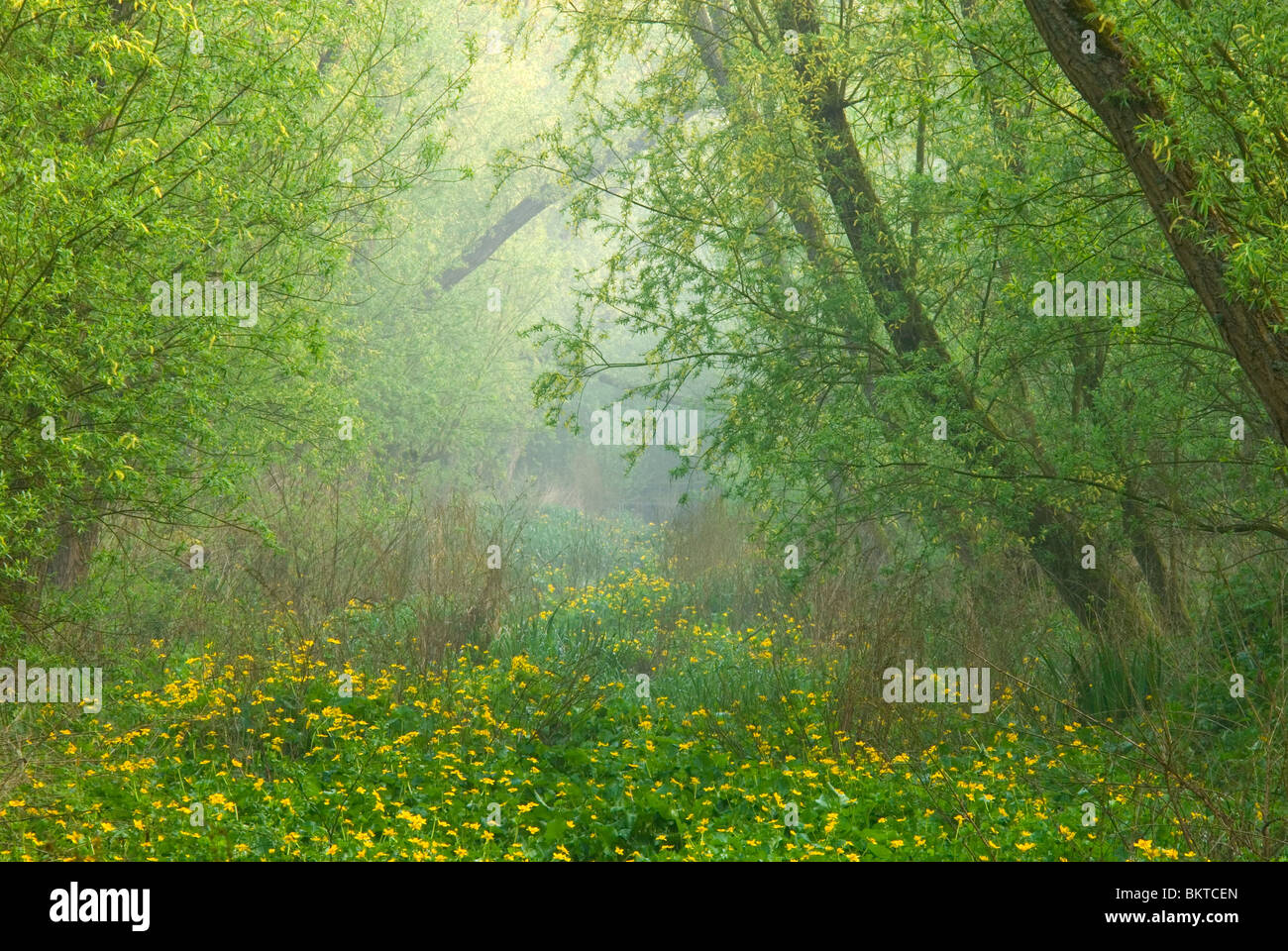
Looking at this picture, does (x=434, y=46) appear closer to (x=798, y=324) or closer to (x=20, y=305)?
(x=798, y=324)

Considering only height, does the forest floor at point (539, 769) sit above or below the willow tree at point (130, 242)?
below

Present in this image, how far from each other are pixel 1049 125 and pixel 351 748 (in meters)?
6.63

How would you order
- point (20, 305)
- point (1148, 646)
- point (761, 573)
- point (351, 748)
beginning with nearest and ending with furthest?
point (20, 305) < point (351, 748) < point (1148, 646) < point (761, 573)

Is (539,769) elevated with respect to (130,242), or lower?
lower

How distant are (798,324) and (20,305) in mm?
6311

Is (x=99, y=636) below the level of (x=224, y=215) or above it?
below

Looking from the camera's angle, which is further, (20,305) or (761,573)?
(761,573)

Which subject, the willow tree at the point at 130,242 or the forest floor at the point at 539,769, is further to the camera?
the willow tree at the point at 130,242

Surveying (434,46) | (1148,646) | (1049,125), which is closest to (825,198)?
(1049,125)

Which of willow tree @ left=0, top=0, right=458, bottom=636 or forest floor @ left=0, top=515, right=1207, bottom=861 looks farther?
willow tree @ left=0, top=0, right=458, bottom=636

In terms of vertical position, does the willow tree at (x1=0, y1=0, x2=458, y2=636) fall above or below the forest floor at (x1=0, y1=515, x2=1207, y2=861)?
above

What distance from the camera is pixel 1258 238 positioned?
526 centimetres
